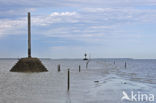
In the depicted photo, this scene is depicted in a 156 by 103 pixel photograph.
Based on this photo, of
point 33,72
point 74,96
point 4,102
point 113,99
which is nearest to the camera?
point 4,102

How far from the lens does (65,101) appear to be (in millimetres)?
21609

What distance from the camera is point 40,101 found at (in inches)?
840

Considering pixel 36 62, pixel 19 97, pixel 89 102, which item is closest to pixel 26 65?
pixel 36 62

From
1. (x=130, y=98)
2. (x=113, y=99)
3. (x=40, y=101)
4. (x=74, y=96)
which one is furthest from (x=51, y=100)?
(x=130, y=98)

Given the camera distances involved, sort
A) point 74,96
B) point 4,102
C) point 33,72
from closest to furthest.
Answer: point 4,102 → point 74,96 → point 33,72

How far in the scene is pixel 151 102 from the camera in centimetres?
2114

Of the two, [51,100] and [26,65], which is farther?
[26,65]

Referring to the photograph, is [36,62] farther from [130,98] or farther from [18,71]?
[130,98]

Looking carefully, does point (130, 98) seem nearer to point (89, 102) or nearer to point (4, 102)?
point (89, 102)

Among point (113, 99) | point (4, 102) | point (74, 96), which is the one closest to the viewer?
point (4, 102)

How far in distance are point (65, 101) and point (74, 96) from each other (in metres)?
2.63

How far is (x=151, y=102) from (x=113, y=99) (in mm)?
3220

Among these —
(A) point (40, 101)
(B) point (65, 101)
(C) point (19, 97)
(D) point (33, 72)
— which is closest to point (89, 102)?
(B) point (65, 101)

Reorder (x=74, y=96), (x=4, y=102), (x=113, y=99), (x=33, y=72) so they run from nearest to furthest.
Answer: (x=4, y=102) → (x=113, y=99) → (x=74, y=96) → (x=33, y=72)
